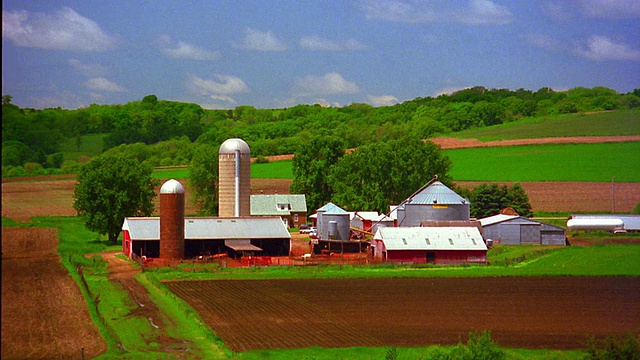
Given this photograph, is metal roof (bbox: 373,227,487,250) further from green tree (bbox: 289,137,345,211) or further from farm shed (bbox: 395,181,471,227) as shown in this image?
green tree (bbox: 289,137,345,211)

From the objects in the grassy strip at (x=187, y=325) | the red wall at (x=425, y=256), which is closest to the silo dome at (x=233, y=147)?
the red wall at (x=425, y=256)

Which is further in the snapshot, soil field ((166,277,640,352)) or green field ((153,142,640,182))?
green field ((153,142,640,182))

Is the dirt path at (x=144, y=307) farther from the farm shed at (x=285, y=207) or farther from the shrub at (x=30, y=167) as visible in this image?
the farm shed at (x=285, y=207)

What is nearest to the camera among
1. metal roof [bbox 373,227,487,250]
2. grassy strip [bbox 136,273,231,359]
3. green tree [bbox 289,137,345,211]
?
grassy strip [bbox 136,273,231,359]

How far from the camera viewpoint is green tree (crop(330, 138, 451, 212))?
81812mm

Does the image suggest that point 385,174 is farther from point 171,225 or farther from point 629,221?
point 171,225

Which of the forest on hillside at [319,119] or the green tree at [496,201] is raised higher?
the forest on hillside at [319,119]

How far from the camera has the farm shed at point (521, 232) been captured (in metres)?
64.8

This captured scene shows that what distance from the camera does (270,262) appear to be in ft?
176

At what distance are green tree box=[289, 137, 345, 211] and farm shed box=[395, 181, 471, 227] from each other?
24.3 meters

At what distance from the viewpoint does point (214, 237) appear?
5772cm

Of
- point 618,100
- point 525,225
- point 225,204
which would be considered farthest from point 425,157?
point 618,100

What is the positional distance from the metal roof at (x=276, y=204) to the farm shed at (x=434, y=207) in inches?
795

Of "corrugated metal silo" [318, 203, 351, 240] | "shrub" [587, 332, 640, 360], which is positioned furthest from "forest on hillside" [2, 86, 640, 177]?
"shrub" [587, 332, 640, 360]
